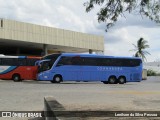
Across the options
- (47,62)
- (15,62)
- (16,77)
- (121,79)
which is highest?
(15,62)

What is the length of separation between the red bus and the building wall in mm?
15517

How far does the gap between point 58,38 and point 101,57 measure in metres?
27.3

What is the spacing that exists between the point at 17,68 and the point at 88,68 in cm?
755

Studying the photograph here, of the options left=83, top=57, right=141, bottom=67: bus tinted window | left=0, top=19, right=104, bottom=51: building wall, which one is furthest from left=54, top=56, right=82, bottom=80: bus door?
left=0, top=19, right=104, bottom=51: building wall

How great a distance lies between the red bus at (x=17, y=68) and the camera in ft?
132

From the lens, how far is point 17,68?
1601 inches

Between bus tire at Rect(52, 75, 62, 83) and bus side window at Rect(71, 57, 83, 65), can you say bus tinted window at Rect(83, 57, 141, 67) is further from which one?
bus tire at Rect(52, 75, 62, 83)

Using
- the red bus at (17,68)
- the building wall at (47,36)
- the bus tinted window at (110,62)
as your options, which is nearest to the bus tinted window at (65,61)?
the bus tinted window at (110,62)

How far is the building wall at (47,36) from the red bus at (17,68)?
50.9 ft

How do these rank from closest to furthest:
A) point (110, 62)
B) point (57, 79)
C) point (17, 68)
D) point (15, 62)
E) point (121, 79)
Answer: point (57, 79) → point (110, 62) → point (121, 79) → point (15, 62) → point (17, 68)

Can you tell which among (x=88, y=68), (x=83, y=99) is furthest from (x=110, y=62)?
(x=83, y=99)

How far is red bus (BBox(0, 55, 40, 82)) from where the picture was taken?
1588 inches

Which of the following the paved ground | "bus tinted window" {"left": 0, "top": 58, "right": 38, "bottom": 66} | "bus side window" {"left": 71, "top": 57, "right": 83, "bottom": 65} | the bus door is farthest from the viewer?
"bus tinted window" {"left": 0, "top": 58, "right": 38, "bottom": 66}

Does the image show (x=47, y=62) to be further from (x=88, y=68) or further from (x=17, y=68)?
(x=17, y=68)
